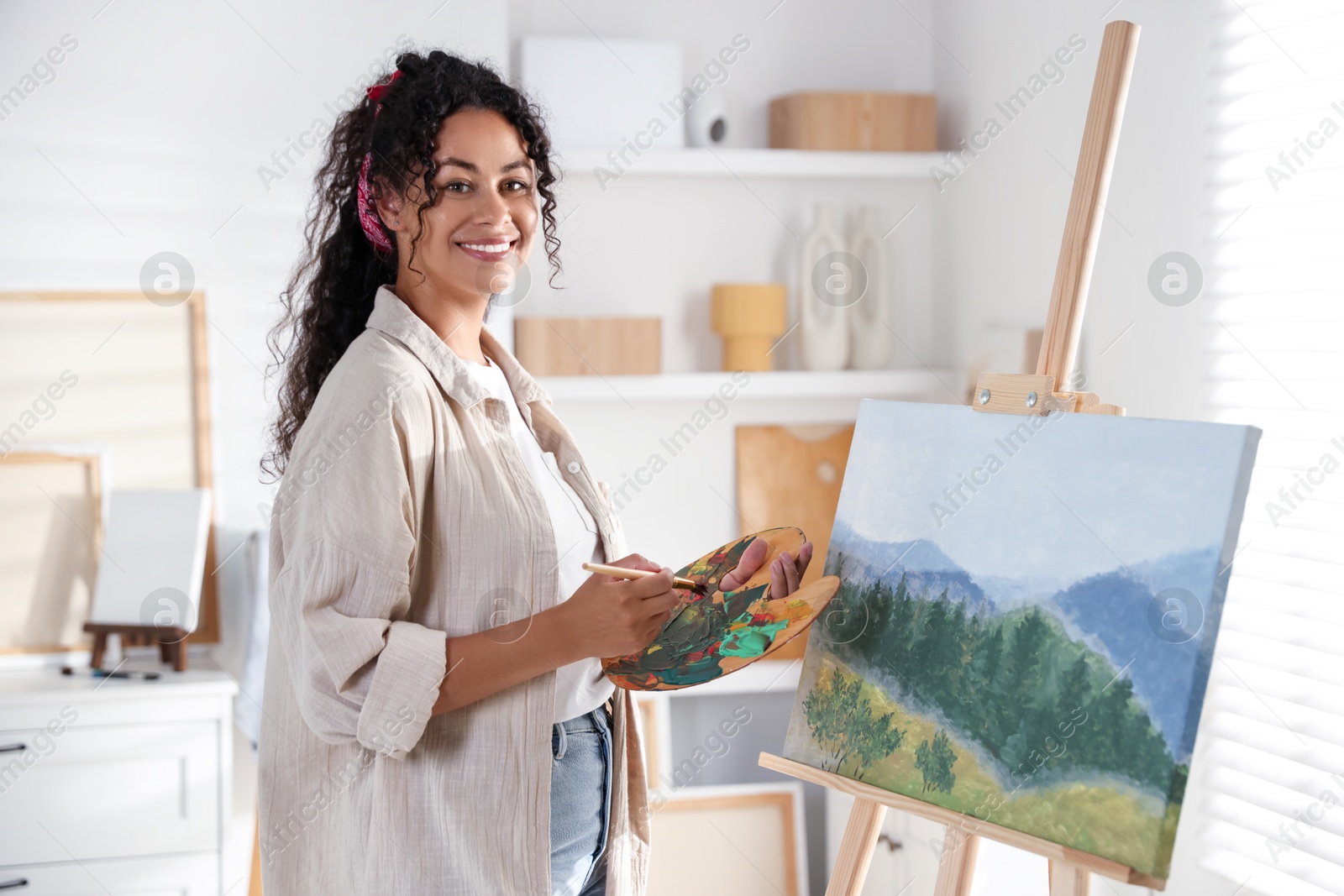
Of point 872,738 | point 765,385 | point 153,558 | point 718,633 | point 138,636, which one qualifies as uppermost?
point 765,385

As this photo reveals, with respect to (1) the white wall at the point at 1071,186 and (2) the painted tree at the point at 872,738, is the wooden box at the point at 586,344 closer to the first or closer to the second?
(1) the white wall at the point at 1071,186

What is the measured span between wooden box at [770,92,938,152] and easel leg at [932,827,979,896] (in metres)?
1.82

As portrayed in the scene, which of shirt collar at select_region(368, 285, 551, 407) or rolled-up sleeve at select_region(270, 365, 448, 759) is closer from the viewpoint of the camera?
rolled-up sleeve at select_region(270, 365, 448, 759)

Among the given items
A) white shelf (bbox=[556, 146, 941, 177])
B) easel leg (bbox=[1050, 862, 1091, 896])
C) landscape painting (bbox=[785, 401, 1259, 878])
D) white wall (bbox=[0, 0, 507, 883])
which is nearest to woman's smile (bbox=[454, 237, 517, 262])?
landscape painting (bbox=[785, 401, 1259, 878])

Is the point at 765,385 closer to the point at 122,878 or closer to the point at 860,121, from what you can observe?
the point at 860,121

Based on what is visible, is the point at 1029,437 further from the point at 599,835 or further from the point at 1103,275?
the point at 1103,275

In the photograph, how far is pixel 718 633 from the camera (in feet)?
3.68

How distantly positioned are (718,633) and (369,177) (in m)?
0.63

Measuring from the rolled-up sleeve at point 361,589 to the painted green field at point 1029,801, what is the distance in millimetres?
490

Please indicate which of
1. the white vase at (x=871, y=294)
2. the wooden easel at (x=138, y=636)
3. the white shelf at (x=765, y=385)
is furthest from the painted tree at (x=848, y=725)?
the wooden easel at (x=138, y=636)

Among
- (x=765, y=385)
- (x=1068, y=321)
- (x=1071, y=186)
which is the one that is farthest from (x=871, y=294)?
(x=1068, y=321)

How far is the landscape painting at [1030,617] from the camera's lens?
38.7 inches

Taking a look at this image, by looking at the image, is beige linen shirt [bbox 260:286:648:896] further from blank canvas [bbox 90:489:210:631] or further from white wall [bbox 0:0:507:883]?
white wall [bbox 0:0:507:883]

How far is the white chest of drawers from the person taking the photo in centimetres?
218
